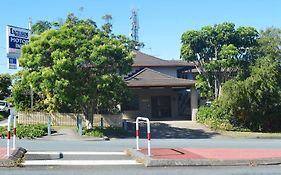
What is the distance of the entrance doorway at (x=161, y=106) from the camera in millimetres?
40438

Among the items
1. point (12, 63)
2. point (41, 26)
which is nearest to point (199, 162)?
point (12, 63)

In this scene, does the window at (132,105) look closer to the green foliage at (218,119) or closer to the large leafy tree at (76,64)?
the green foliage at (218,119)

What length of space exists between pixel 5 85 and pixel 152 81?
18.2 m

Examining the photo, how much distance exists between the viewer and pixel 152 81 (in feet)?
123

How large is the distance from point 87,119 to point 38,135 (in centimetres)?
522

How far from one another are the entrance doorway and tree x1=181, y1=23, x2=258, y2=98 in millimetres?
5358

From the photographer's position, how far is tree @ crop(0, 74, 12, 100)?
4584 cm

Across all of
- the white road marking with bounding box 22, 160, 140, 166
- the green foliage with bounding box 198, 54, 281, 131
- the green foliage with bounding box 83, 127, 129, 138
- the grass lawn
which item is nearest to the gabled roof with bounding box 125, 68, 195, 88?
the green foliage with bounding box 198, 54, 281, 131

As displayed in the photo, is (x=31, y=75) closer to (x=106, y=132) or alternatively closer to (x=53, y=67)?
(x=53, y=67)

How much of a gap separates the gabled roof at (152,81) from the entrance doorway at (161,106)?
2.48 m

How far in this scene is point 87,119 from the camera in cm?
2770

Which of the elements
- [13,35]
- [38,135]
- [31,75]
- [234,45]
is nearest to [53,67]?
[31,75]

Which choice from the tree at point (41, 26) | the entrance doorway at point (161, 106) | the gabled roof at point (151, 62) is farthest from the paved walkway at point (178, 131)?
the tree at point (41, 26)

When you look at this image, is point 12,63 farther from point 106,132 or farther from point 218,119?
point 218,119
